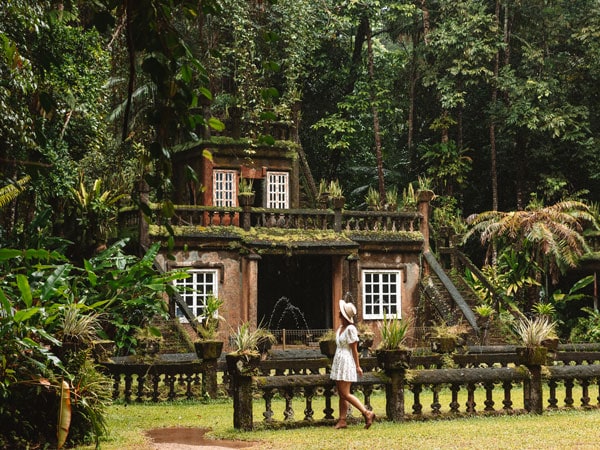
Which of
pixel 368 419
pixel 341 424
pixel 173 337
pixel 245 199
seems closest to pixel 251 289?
pixel 245 199

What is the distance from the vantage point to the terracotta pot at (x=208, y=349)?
619 inches

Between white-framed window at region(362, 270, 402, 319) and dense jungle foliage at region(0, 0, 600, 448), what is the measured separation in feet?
9.43

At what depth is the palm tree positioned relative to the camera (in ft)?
86.6

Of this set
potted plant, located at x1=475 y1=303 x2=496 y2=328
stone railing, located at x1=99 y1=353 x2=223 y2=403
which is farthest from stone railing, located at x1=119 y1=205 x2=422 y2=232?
stone railing, located at x1=99 y1=353 x2=223 y2=403

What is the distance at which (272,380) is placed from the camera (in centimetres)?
1205

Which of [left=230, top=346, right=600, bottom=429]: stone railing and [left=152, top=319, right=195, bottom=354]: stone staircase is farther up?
[left=152, top=319, right=195, bottom=354]: stone staircase

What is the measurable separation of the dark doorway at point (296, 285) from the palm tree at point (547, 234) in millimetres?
5375

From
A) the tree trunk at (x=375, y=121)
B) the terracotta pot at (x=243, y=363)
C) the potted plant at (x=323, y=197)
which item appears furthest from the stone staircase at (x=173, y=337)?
the tree trunk at (x=375, y=121)

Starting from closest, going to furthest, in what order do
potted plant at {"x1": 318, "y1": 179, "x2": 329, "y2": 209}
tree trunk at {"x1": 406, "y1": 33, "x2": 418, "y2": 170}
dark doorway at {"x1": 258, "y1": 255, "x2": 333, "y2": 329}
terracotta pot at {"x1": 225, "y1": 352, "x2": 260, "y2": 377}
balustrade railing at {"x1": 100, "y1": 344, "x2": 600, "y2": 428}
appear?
terracotta pot at {"x1": 225, "y1": 352, "x2": 260, "y2": 377} < balustrade railing at {"x1": 100, "y1": 344, "x2": 600, "y2": 428} < potted plant at {"x1": 318, "y1": 179, "x2": 329, "y2": 209} < dark doorway at {"x1": 258, "y1": 255, "x2": 333, "y2": 329} < tree trunk at {"x1": 406, "y1": 33, "x2": 418, "y2": 170}

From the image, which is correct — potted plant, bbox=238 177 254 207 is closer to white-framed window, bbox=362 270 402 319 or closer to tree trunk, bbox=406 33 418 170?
white-framed window, bbox=362 270 402 319

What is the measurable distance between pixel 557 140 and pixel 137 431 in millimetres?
24883

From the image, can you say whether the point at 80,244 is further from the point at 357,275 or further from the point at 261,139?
the point at 261,139

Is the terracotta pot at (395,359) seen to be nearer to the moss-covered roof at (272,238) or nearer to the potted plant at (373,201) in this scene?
the moss-covered roof at (272,238)

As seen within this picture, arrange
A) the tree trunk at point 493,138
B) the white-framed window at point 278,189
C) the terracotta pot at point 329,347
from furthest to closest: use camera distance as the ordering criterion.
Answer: the tree trunk at point 493,138, the white-framed window at point 278,189, the terracotta pot at point 329,347
